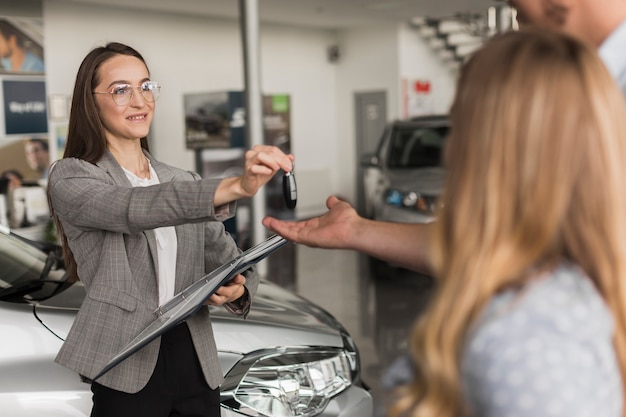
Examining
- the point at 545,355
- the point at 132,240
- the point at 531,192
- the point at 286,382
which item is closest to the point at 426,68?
the point at 286,382

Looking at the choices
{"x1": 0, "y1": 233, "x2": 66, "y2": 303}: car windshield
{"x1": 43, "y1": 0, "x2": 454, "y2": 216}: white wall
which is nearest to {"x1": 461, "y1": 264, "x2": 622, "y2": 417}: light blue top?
{"x1": 0, "y1": 233, "x2": 66, "y2": 303}: car windshield

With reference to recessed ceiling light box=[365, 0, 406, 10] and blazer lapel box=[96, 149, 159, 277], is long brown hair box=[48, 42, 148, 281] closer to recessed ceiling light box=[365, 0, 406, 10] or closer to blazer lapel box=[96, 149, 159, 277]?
blazer lapel box=[96, 149, 159, 277]

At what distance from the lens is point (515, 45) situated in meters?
1.09

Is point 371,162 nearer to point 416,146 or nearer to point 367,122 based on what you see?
point 416,146

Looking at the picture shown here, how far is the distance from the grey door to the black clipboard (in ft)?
38.9

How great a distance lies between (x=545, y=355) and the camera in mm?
963

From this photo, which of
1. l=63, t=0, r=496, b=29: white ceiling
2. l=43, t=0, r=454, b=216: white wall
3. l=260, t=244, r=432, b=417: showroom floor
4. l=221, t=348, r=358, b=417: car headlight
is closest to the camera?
l=221, t=348, r=358, b=417: car headlight

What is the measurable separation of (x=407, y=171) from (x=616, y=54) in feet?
25.1

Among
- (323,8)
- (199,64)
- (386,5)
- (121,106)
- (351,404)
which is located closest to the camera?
(121,106)

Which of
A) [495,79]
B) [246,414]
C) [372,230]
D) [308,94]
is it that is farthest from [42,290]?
[308,94]

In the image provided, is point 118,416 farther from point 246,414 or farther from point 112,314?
point 246,414

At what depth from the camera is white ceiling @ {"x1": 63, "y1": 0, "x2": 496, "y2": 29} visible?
1057 cm

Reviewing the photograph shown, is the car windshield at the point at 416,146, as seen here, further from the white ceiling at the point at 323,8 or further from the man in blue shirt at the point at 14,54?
the man in blue shirt at the point at 14,54

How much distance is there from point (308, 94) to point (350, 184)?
1.82 metres
